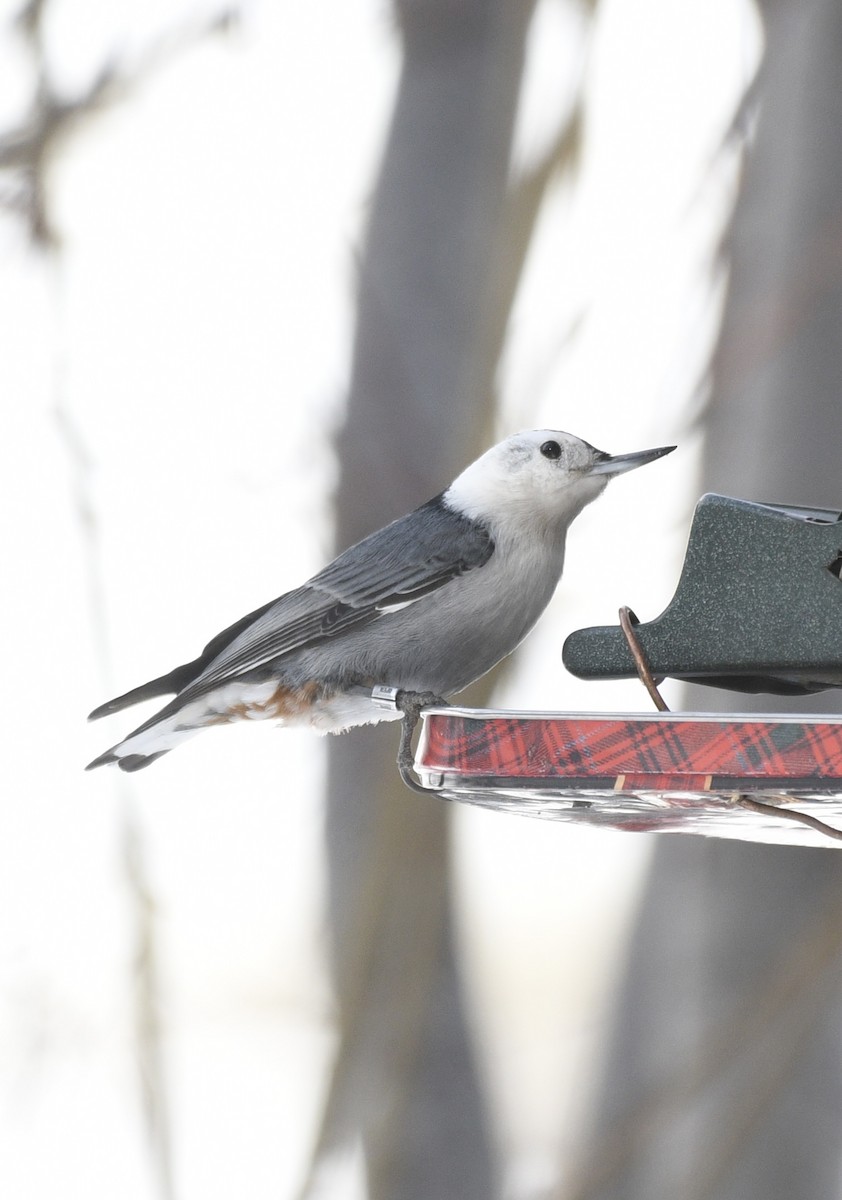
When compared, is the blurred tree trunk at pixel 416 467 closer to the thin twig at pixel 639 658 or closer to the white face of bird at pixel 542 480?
the white face of bird at pixel 542 480

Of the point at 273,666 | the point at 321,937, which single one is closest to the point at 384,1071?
the point at 321,937

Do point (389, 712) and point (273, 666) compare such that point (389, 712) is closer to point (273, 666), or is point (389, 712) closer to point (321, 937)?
point (273, 666)

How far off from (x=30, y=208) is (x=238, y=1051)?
1.68 meters

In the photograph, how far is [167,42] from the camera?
251 cm

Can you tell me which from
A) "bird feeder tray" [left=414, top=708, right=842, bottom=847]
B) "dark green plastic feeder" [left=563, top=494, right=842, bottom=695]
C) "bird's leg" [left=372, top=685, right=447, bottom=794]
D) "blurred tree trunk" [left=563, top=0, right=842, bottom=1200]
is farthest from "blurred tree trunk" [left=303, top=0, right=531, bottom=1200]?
"bird feeder tray" [left=414, top=708, right=842, bottom=847]

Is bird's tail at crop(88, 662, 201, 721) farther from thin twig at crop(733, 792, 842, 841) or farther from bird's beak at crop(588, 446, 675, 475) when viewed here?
thin twig at crop(733, 792, 842, 841)

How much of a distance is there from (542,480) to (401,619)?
0.69ft

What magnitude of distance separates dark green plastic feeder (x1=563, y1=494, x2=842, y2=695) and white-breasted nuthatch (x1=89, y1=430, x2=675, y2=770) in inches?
12.8

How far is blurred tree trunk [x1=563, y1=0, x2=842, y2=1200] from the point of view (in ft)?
7.17

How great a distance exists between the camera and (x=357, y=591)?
1.30 metres

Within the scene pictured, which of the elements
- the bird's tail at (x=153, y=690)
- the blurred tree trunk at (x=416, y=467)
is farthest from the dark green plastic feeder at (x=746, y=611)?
the blurred tree trunk at (x=416, y=467)

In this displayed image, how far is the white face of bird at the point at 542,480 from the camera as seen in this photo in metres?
1.33

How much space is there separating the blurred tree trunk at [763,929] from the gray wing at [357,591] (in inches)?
40.7

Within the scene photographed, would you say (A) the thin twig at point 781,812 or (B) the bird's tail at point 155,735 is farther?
(B) the bird's tail at point 155,735
